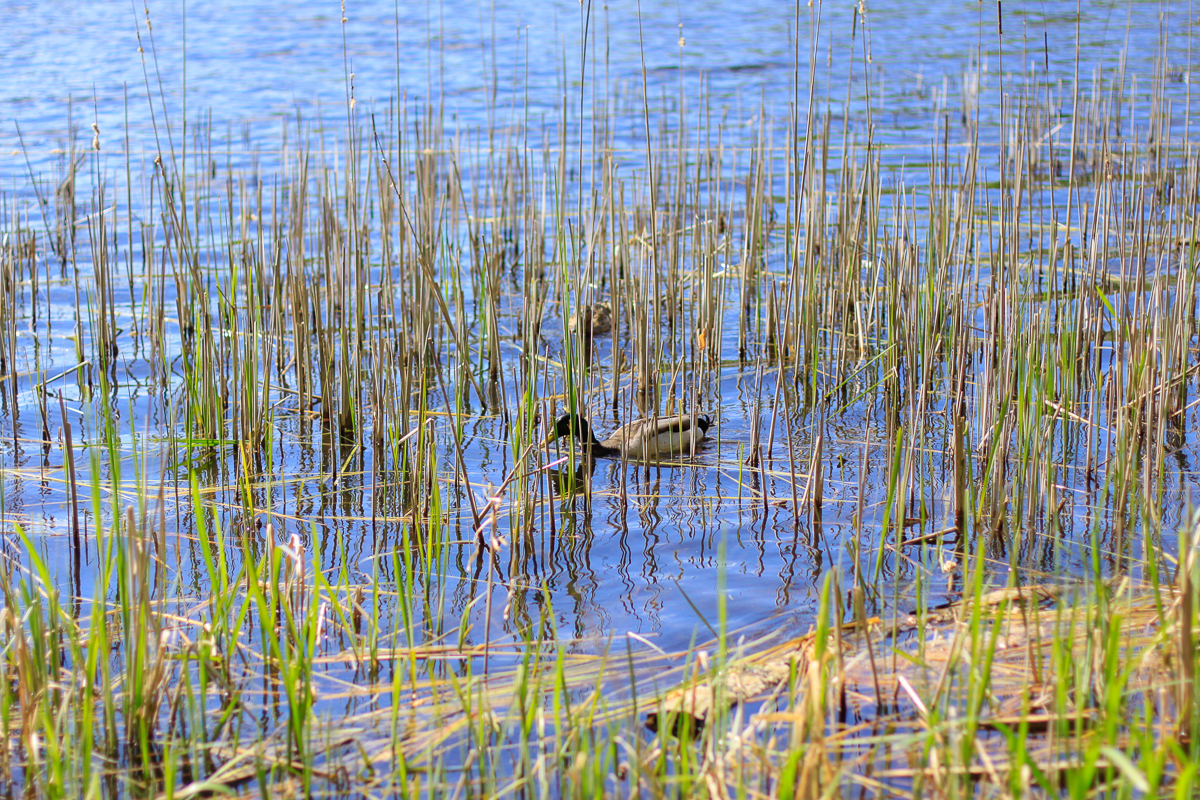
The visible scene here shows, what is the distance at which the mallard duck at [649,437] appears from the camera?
371 cm

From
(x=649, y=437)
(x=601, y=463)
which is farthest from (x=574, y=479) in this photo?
(x=601, y=463)

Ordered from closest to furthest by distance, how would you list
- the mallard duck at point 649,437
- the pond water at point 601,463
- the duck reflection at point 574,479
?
the pond water at point 601,463
the duck reflection at point 574,479
the mallard duck at point 649,437

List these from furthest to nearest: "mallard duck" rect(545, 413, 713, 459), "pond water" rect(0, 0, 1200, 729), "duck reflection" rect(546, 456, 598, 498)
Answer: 1. "mallard duck" rect(545, 413, 713, 459)
2. "duck reflection" rect(546, 456, 598, 498)
3. "pond water" rect(0, 0, 1200, 729)

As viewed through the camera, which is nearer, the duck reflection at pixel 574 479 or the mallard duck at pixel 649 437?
the duck reflection at pixel 574 479

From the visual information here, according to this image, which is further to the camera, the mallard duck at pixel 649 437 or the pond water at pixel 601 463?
the mallard duck at pixel 649 437

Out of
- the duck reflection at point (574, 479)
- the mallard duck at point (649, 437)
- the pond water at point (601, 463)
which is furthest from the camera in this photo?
the mallard duck at point (649, 437)

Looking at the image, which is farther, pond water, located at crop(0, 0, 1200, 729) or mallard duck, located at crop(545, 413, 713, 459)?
mallard duck, located at crop(545, 413, 713, 459)

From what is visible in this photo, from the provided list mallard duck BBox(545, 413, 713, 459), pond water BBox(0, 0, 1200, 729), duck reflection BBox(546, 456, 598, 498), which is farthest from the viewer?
mallard duck BBox(545, 413, 713, 459)

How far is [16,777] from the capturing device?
201 centimetres

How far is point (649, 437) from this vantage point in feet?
12.3

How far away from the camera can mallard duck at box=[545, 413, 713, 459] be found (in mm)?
3709

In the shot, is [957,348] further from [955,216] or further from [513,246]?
[513,246]

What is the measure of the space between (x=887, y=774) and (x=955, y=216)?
10.3ft

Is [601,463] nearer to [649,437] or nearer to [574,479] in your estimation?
[649,437]
